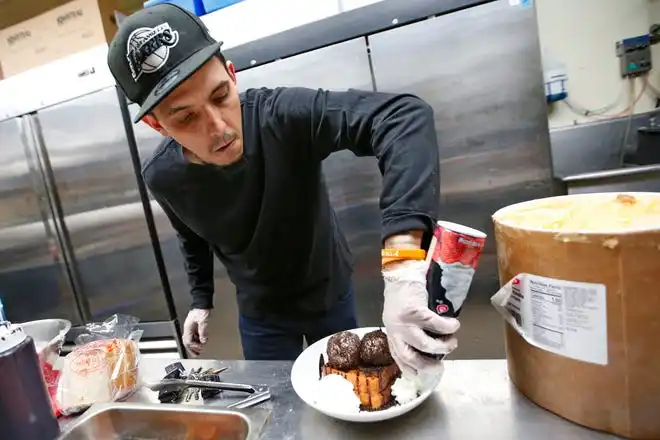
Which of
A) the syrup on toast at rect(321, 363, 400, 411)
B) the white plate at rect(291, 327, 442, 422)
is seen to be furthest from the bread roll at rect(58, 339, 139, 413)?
the syrup on toast at rect(321, 363, 400, 411)

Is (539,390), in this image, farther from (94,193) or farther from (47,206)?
(47,206)

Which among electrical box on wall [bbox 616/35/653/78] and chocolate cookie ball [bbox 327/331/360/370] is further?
electrical box on wall [bbox 616/35/653/78]

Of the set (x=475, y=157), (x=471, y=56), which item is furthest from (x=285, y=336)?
(x=471, y=56)

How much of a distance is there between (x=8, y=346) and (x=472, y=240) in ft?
2.29

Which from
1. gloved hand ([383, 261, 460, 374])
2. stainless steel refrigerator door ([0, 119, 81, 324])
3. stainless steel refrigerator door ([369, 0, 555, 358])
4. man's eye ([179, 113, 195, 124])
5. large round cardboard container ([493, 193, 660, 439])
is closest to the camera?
large round cardboard container ([493, 193, 660, 439])

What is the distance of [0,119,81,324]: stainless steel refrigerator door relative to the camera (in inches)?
94.6

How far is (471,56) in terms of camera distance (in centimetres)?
162

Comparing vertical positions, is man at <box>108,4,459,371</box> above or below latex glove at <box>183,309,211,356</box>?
above

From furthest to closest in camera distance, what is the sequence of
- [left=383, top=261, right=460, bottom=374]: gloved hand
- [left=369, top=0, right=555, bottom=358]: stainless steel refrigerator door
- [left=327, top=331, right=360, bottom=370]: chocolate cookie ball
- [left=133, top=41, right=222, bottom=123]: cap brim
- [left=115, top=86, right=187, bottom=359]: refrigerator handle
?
[left=115, top=86, right=187, bottom=359]: refrigerator handle
[left=369, top=0, right=555, bottom=358]: stainless steel refrigerator door
[left=133, top=41, right=222, bottom=123]: cap brim
[left=327, top=331, right=360, bottom=370]: chocolate cookie ball
[left=383, top=261, right=460, bottom=374]: gloved hand

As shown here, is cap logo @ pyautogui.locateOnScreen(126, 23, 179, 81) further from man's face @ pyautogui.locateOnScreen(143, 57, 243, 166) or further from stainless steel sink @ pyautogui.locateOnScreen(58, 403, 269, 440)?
stainless steel sink @ pyautogui.locateOnScreen(58, 403, 269, 440)

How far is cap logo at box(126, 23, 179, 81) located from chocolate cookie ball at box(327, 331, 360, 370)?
2.16 feet

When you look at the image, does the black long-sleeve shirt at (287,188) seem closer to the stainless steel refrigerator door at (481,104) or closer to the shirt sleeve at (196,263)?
the shirt sleeve at (196,263)

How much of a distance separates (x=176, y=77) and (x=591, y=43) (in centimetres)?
217

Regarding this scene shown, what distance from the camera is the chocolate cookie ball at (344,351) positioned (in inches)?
28.0
